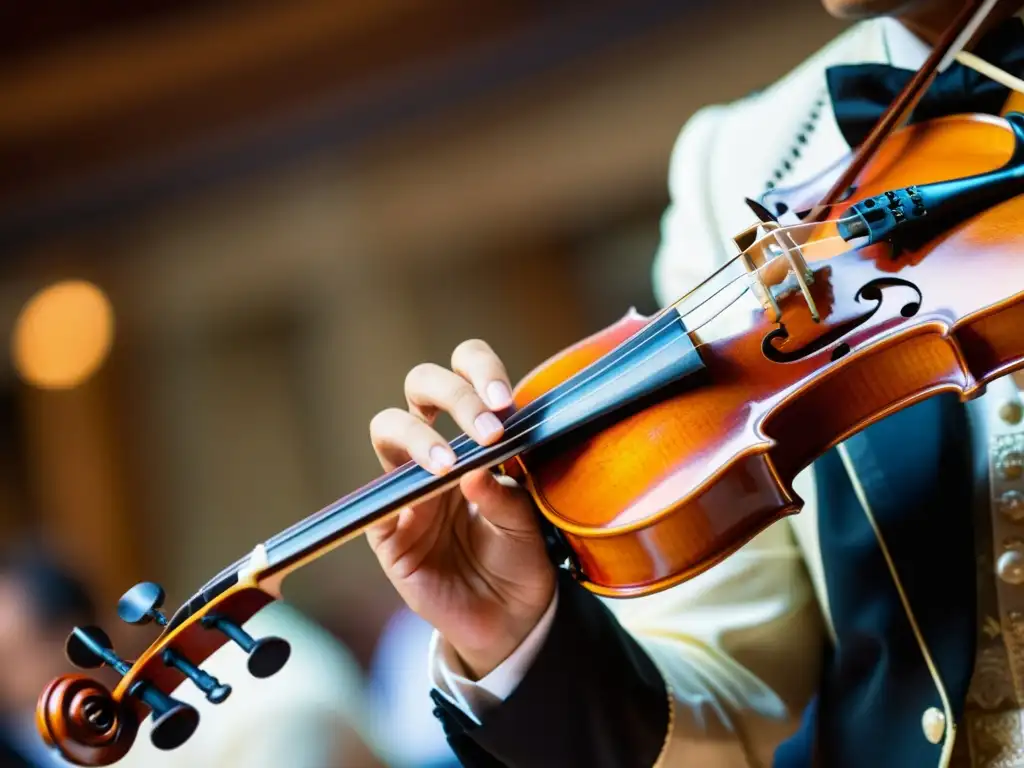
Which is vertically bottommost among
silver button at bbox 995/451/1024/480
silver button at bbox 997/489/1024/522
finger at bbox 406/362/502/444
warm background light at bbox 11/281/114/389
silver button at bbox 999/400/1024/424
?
silver button at bbox 997/489/1024/522

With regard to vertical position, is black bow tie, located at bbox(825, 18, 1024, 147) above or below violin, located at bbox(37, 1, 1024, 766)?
above

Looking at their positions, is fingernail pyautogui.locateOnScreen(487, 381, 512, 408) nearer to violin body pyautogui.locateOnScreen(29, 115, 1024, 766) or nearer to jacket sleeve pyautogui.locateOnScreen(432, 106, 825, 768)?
violin body pyautogui.locateOnScreen(29, 115, 1024, 766)

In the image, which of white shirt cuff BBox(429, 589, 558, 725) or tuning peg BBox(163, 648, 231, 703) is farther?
white shirt cuff BBox(429, 589, 558, 725)

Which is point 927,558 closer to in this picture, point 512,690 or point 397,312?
point 512,690

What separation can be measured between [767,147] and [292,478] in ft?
12.4

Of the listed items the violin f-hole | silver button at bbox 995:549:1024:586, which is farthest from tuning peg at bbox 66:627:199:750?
silver button at bbox 995:549:1024:586

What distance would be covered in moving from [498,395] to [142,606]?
1.01 feet

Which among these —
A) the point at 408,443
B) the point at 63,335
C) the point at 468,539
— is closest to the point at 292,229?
the point at 63,335

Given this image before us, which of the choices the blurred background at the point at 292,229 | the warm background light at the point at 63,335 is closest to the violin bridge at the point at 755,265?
the blurred background at the point at 292,229

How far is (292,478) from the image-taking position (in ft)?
15.2

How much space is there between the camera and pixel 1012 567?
2.93 feet

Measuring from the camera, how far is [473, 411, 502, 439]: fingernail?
2.54ft

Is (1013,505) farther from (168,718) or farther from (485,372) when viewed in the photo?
(168,718)

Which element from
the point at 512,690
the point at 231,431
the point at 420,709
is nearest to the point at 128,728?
the point at 512,690
